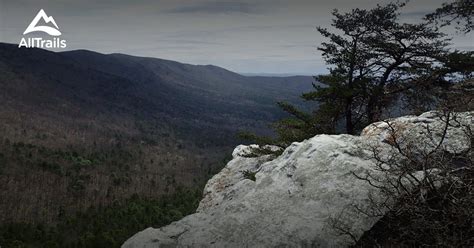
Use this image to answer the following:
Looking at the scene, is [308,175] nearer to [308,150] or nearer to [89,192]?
[308,150]

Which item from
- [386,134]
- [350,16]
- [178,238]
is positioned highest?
[350,16]

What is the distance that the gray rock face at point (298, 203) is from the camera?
979 cm

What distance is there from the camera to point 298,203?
34.4ft

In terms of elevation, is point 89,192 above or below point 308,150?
below

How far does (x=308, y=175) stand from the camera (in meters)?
11.1

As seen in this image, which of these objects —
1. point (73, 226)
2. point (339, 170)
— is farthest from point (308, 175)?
point (73, 226)

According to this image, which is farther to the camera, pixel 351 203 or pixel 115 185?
pixel 115 185

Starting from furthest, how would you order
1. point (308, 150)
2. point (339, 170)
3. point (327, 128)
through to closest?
point (327, 128) → point (308, 150) → point (339, 170)

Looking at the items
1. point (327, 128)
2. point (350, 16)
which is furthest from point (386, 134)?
point (350, 16)

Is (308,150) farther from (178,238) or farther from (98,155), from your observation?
(98,155)

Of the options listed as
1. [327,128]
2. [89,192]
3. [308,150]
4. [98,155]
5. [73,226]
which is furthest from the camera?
[98,155]

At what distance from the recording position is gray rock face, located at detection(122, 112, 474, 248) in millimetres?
9789

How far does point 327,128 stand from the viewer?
23.5m

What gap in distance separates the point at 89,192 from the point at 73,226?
4754 cm
